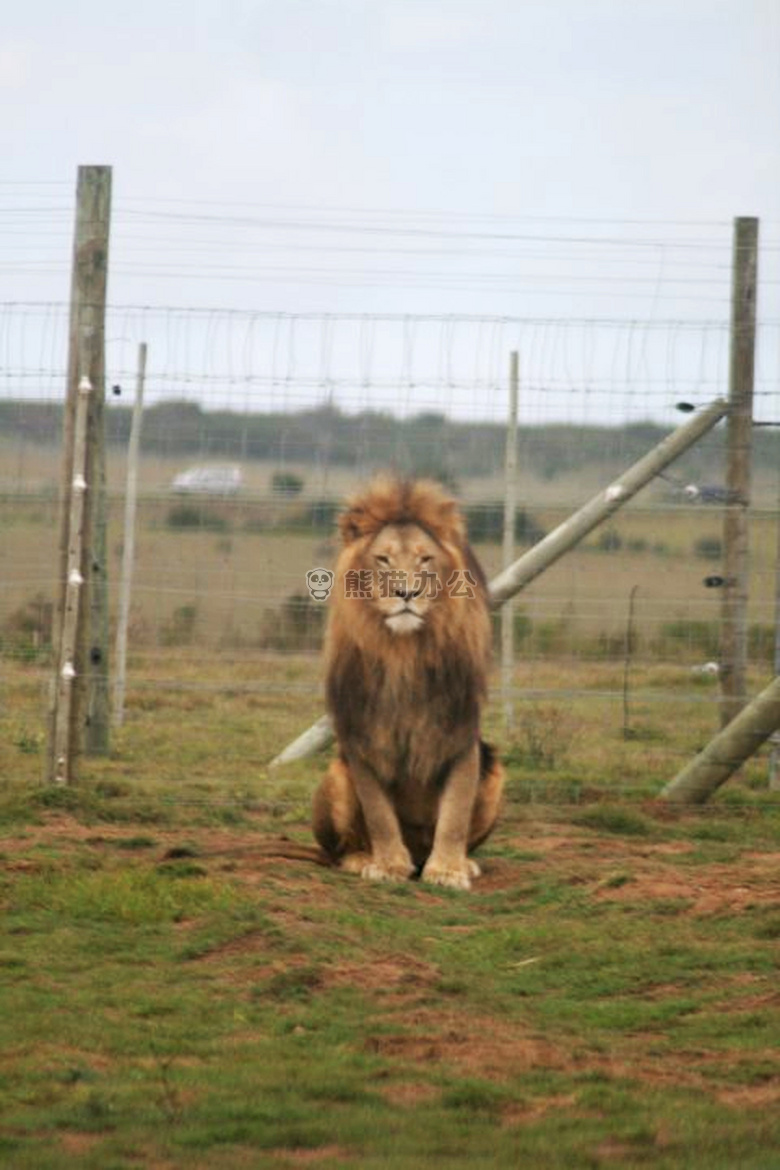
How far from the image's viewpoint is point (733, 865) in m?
10.5

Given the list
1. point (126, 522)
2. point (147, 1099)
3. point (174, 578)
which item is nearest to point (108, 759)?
point (126, 522)

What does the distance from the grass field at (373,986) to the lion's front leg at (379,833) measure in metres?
0.30

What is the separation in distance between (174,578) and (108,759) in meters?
3.84

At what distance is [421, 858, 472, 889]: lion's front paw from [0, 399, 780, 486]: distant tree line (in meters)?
3.84

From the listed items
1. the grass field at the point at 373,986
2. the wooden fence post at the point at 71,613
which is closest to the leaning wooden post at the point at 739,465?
the grass field at the point at 373,986

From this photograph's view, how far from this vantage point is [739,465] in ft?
43.9

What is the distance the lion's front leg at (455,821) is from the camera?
9.88 m

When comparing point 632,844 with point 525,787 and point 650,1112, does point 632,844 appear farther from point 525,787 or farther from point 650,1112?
point 650,1112

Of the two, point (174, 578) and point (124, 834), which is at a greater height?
point (174, 578)

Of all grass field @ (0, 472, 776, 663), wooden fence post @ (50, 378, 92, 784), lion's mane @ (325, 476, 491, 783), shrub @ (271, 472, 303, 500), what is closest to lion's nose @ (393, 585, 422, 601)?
lion's mane @ (325, 476, 491, 783)

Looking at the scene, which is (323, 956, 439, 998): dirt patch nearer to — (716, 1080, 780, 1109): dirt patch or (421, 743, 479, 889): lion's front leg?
(716, 1080, 780, 1109): dirt patch

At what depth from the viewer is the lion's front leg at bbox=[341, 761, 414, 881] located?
9852 mm

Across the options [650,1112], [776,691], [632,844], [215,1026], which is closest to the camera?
[650,1112]

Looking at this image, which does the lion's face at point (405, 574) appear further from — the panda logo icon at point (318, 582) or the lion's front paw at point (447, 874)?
the panda logo icon at point (318, 582)
